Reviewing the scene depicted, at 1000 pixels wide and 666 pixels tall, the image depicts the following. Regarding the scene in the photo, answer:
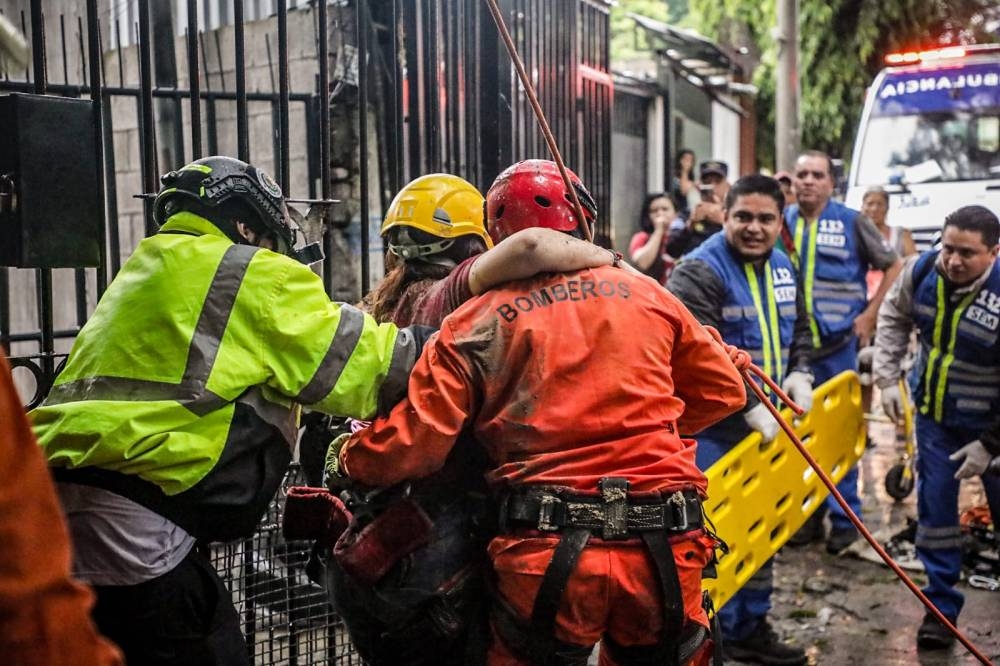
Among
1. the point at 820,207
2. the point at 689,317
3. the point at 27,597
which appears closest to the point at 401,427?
the point at 689,317

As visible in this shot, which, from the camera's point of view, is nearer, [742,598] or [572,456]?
[572,456]

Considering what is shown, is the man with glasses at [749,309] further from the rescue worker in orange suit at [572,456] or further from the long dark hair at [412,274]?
the rescue worker in orange suit at [572,456]

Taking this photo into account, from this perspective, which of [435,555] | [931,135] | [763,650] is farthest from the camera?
[931,135]

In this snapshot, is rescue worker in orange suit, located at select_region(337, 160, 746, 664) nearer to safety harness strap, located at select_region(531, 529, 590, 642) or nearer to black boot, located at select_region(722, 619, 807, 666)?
safety harness strap, located at select_region(531, 529, 590, 642)

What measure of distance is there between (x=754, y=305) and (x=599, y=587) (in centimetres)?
269

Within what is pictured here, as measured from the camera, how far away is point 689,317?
116 inches

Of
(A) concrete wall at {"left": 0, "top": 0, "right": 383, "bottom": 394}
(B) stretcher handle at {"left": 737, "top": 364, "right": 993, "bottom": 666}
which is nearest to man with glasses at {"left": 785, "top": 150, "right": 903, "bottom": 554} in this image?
(A) concrete wall at {"left": 0, "top": 0, "right": 383, "bottom": 394}

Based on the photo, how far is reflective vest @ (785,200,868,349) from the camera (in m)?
6.41

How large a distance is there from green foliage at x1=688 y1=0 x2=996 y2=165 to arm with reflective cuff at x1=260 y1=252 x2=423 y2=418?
19.9m

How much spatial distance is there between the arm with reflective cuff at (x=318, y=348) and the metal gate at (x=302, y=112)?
1089mm

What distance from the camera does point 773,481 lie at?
4648mm

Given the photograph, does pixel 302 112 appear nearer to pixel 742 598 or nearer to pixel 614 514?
pixel 742 598

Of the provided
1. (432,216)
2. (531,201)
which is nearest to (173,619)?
(531,201)

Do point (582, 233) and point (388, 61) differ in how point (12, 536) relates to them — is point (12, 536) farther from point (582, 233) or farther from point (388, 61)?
point (388, 61)
